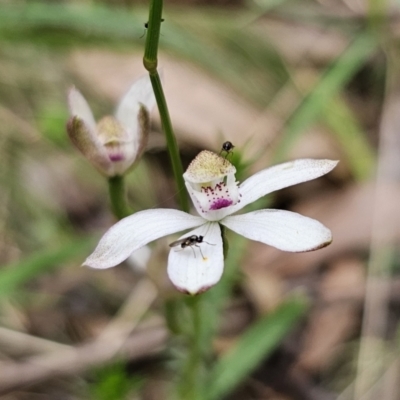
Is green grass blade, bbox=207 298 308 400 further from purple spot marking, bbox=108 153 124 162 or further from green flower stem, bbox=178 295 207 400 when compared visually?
purple spot marking, bbox=108 153 124 162

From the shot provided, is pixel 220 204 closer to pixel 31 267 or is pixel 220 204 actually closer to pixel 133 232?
pixel 133 232

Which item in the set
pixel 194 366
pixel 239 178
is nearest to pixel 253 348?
pixel 194 366

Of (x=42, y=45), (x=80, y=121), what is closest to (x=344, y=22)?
(x=42, y=45)

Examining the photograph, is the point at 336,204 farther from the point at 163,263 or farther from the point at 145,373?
the point at 163,263

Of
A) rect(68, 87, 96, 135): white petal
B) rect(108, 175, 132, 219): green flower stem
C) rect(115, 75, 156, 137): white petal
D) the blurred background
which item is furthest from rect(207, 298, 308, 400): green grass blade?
rect(68, 87, 96, 135): white petal

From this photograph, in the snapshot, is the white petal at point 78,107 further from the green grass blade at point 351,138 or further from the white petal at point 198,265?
the green grass blade at point 351,138

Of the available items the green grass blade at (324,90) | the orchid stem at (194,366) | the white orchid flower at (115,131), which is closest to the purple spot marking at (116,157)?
the white orchid flower at (115,131)
